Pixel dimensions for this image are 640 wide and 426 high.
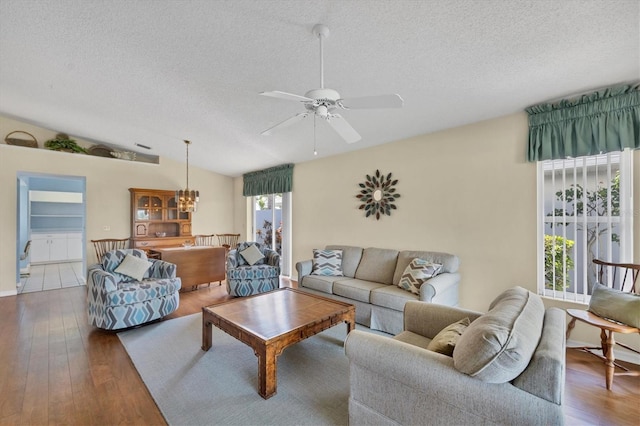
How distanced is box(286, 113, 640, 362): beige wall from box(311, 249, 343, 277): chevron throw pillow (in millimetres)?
614

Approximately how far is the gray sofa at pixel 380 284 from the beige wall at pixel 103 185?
14.0 feet

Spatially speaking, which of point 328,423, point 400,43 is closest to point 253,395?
point 328,423

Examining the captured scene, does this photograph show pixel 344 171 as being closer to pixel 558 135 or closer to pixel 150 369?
pixel 558 135

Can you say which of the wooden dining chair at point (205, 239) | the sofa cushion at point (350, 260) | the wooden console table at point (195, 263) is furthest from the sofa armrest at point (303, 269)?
the wooden dining chair at point (205, 239)

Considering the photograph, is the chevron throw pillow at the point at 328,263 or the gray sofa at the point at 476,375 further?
the chevron throw pillow at the point at 328,263

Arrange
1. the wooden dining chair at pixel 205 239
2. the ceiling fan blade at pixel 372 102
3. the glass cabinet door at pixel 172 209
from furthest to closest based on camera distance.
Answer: the wooden dining chair at pixel 205 239
the glass cabinet door at pixel 172 209
the ceiling fan blade at pixel 372 102

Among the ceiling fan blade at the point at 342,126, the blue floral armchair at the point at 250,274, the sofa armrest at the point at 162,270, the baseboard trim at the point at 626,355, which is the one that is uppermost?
the ceiling fan blade at the point at 342,126

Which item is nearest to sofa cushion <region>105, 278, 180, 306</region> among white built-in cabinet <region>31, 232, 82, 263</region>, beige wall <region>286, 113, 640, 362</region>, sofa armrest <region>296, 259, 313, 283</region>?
sofa armrest <region>296, 259, 313, 283</region>

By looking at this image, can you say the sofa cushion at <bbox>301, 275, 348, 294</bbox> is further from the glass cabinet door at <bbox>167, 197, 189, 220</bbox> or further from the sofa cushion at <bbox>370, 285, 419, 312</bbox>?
the glass cabinet door at <bbox>167, 197, 189, 220</bbox>

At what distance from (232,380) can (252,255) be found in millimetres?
2751

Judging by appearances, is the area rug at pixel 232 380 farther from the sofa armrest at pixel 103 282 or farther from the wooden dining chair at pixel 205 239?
the wooden dining chair at pixel 205 239

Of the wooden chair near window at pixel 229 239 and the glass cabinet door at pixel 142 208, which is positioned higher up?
the glass cabinet door at pixel 142 208

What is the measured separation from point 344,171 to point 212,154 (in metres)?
2.87

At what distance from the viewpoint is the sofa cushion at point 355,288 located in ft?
11.1
